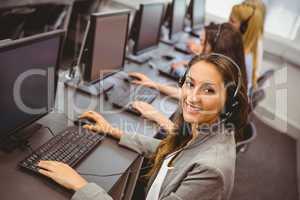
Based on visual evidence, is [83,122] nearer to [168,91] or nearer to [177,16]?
[168,91]

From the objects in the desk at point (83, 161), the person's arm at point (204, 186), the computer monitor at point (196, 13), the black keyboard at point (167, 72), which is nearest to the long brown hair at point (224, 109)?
the desk at point (83, 161)

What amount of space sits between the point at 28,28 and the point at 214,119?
2251 mm

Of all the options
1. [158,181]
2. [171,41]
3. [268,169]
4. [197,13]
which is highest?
[197,13]

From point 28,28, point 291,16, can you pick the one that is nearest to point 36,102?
point 28,28

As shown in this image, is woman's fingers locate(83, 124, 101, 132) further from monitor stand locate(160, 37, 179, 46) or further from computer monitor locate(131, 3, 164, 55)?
monitor stand locate(160, 37, 179, 46)

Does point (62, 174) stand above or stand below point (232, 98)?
below

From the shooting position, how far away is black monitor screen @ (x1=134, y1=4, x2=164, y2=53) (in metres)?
2.42

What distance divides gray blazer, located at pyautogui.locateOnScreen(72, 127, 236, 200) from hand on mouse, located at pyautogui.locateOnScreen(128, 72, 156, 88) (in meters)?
1.03

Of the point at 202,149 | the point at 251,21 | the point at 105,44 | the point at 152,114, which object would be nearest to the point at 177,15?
the point at 251,21

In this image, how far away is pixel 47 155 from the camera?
1.25 metres

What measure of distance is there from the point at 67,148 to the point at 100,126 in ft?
0.89

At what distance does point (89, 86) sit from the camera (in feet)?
6.48

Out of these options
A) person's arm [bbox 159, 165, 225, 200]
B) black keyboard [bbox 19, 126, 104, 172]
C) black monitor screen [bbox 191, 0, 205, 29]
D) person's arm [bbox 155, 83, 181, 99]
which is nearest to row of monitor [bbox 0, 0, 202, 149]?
black keyboard [bbox 19, 126, 104, 172]

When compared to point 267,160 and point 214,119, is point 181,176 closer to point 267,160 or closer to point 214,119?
point 214,119
